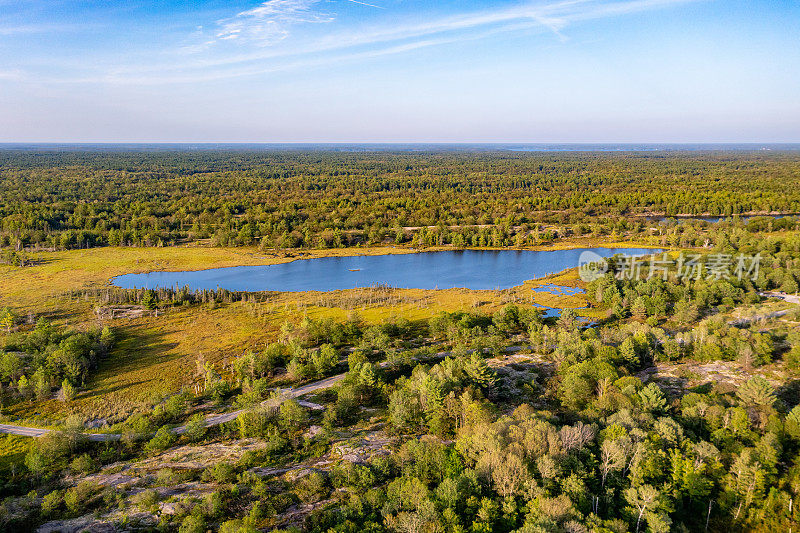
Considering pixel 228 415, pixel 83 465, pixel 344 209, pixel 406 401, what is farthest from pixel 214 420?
pixel 344 209

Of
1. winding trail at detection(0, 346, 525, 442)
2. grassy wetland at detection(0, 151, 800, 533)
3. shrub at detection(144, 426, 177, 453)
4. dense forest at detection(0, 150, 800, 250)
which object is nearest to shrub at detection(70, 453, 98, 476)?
grassy wetland at detection(0, 151, 800, 533)

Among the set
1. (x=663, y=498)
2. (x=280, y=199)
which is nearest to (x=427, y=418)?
(x=663, y=498)

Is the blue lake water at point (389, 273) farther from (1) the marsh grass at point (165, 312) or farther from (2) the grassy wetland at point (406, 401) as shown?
(2) the grassy wetland at point (406, 401)

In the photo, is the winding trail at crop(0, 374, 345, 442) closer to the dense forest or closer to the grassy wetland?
the grassy wetland

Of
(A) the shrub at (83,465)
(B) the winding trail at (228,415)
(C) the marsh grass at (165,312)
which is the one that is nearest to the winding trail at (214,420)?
(B) the winding trail at (228,415)

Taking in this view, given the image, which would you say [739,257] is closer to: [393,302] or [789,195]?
[393,302]

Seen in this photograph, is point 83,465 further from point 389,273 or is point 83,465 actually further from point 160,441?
point 389,273
